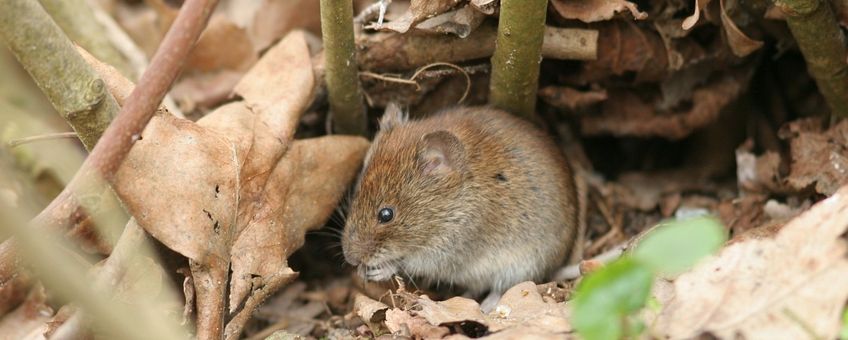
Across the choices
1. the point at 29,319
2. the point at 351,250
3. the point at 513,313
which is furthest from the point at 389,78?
the point at 29,319

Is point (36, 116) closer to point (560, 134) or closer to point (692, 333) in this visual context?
point (560, 134)

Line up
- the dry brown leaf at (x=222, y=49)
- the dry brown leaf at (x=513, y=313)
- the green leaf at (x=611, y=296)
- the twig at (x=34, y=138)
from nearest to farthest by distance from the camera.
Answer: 1. the green leaf at (x=611, y=296)
2. the dry brown leaf at (x=513, y=313)
3. the twig at (x=34, y=138)
4. the dry brown leaf at (x=222, y=49)

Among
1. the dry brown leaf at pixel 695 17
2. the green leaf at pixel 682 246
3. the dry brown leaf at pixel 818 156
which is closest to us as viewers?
the green leaf at pixel 682 246

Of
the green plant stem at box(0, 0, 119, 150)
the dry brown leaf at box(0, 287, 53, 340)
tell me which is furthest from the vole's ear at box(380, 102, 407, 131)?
the dry brown leaf at box(0, 287, 53, 340)

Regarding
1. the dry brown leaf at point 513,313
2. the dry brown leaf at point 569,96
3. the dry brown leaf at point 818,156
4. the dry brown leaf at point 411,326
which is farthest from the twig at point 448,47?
the dry brown leaf at point 411,326

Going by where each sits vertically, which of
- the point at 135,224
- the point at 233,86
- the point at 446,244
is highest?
the point at 233,86

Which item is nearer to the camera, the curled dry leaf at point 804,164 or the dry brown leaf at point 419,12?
the dry brown leaf at point 419,12

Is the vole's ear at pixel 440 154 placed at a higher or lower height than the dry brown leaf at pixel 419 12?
lower

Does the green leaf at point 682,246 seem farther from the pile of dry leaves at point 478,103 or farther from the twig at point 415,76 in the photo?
the twig at point 415,76

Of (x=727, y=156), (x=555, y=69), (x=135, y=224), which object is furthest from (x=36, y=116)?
(x=727, y=156)
